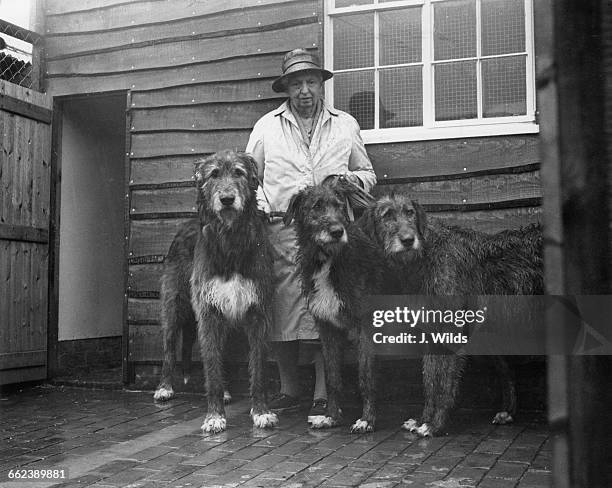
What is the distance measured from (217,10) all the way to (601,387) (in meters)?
Result: 2.78

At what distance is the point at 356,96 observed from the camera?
3508 mm

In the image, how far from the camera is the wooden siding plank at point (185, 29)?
3150 mm

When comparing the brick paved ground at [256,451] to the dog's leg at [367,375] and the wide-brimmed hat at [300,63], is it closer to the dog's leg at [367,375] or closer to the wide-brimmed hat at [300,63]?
the dog's leg at [367,375]

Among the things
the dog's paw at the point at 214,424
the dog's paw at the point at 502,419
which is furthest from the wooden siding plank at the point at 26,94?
the dog's paw at the point at 502,419

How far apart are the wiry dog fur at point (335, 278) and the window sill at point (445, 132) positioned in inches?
25.3

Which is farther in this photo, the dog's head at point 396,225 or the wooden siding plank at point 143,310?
the wooden siding plank at point 143,310

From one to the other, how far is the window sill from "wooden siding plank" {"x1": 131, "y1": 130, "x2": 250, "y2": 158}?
0.78 m

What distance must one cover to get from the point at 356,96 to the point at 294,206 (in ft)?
2.59

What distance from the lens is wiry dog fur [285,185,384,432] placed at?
9.78 ft

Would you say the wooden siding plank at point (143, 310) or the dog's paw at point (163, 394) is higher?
the wooden siding plank at point (143, 310)

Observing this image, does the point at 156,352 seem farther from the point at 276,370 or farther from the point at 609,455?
the point at 609,455

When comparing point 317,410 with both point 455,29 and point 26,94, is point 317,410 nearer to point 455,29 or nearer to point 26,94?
point 455,29

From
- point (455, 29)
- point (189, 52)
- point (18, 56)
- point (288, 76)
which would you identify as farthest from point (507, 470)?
point (18, 56)

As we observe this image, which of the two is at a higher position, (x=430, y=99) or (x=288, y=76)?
(x=288, y=76)
